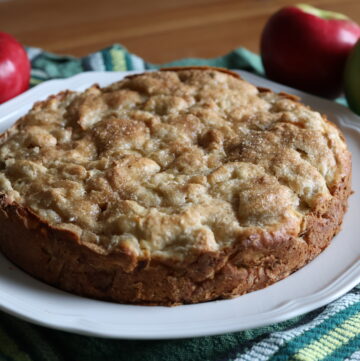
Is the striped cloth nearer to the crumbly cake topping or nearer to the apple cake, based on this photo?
the apple cake

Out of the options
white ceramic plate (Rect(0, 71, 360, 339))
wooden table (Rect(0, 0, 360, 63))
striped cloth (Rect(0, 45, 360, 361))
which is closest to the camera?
white ceramic plate (Rect(0, 71, 360, 339))

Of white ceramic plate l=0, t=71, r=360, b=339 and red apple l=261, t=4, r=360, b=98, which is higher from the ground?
red apple l=261, t=4, r=360, b=98

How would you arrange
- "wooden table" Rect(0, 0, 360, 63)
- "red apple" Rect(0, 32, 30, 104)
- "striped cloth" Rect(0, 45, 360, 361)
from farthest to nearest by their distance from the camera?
1. "wooden table" Rect(0, 0, 360, 63)
2. "red apple" Rect(0, 32, 30, 104)
3. "striped cloth" Rect(0, 45, 360, 361)

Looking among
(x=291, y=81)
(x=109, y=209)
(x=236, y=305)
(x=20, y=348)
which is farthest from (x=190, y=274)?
(x=291, y=81)

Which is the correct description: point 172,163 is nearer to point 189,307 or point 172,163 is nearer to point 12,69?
point 189,307

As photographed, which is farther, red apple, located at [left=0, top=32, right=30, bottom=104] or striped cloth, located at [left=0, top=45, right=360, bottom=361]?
red apple, located at [left=0, top=32, right=30, bottom=104]

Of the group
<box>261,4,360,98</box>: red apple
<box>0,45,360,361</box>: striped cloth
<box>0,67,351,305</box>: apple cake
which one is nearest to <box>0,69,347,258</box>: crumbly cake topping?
<box>0,67,351,305</box>: apple cake

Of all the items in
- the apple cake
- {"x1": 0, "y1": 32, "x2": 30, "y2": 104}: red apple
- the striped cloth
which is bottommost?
the striped cloth
